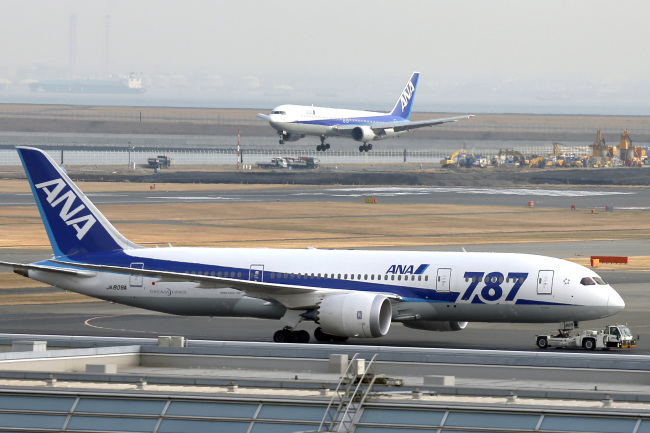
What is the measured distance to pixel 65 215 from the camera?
176 ft

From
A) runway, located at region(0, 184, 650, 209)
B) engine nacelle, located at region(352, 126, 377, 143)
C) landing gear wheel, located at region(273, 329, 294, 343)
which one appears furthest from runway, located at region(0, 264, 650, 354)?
engine nacelle, located at region(352, 126, 377, 143)

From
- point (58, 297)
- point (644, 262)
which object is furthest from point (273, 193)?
point (58, 297)

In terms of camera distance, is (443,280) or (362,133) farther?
(362,133)

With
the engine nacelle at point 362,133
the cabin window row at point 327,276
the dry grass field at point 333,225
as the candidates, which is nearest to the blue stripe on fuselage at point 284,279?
the cabin window row at point 327,276

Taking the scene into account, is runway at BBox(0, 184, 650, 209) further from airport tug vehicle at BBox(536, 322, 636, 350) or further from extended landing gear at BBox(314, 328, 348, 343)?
airport tug vehicle at BBox(536, 322, 636, 350)

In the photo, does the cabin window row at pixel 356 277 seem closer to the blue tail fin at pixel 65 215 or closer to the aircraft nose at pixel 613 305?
the aircraft nose at pixel 613 305

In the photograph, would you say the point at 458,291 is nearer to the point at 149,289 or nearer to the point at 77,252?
the point at 149,289

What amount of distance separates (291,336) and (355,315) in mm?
3494

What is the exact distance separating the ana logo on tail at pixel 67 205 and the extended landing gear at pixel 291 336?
35.3 feet

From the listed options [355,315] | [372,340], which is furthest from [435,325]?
[355,315]

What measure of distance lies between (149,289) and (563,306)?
18.1 metres

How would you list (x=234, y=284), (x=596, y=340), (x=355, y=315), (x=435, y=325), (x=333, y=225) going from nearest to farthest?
(x=355, y=315), (x=596, y=340), (x=234, y=284), (x=435, y=325), (x=333, y=225)

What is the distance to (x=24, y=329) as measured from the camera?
177ft

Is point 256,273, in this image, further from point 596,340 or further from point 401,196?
point 401,196
